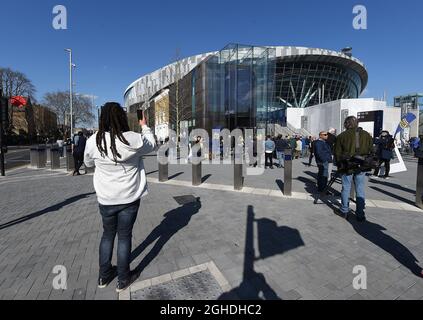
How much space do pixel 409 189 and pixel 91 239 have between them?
9008 millimetres

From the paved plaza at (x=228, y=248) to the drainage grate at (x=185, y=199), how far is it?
0.09m

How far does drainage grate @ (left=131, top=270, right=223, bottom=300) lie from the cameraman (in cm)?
346

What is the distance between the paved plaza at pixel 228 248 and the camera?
8.89 ft

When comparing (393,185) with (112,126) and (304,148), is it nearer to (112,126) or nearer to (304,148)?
(112,126)

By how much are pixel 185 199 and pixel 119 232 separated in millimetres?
4044

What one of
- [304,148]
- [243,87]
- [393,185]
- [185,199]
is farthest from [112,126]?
[243,87]

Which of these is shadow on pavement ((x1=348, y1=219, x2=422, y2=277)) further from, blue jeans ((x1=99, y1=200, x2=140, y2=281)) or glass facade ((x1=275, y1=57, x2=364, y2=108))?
glass facade ((x1=275, y1=57, x2=364, y2=108))

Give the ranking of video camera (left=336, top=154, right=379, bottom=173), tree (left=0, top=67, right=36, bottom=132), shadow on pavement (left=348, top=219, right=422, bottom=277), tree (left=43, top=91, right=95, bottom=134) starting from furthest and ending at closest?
tree (left=43, top=91, right=95, bottom=134)
tree (left=0, top=67, right=36, bottom=132)
video camera (left=336, top=154, right=379, bottom=173)
shadow on pavement (left=348, top=219, right=422, bottom=277)

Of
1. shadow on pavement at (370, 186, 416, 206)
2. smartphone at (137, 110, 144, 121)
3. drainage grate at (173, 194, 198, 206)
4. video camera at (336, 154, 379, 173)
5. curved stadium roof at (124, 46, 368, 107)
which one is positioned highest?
curved stadium roof at (124, 46, 368, 107)

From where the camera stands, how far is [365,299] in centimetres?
251

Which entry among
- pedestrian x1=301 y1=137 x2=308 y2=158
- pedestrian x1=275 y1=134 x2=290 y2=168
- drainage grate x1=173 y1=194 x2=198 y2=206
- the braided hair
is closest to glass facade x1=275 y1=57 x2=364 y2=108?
pedestrian x1=301 y1=137 x2=308 y2=158

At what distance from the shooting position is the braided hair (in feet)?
8.00
